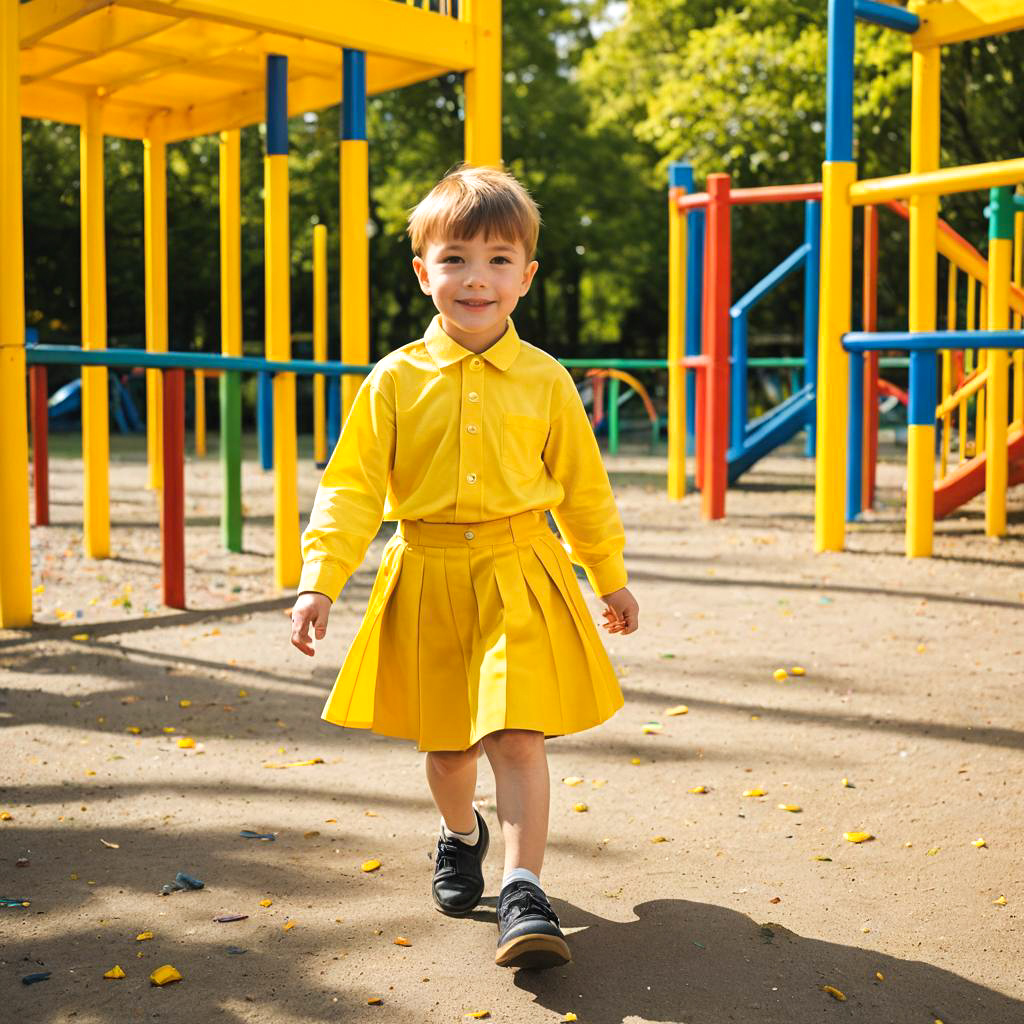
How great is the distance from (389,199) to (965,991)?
23.8 m

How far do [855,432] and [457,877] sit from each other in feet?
21.3

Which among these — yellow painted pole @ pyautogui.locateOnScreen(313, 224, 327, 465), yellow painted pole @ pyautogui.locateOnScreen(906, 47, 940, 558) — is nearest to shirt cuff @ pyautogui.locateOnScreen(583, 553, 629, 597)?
yellow painted pole @ pyautogui.locateOnScreen(906, 47, 940, 558)

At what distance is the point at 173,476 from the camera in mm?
5684

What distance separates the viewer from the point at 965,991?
230cm

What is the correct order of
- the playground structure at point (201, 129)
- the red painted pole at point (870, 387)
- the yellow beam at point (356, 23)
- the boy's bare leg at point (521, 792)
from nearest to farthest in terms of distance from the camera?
the boy's bare leg at point (521, 792) → the playground structure at point (201, 129) → the yellow beam at point (356, 23) → the red painted pole at point (870, 387)

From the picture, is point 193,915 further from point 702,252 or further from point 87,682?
point 702,252

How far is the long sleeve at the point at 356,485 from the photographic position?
2520 mm

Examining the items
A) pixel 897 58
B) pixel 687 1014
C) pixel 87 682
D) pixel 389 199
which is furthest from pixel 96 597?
pixel 389 199

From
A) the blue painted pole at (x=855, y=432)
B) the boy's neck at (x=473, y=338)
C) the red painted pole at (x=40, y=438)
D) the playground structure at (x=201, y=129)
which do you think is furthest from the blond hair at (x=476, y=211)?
the blue painted pole at (x=855, y=432)

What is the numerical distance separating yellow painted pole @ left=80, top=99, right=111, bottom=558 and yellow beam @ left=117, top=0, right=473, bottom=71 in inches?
81.3

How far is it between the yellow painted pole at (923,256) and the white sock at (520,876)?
4983 millimetres

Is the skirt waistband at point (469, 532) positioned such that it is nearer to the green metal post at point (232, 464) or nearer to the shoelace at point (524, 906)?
the shoelace at point (524, 906)

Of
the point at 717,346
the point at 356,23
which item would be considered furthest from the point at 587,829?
the point at 717,346

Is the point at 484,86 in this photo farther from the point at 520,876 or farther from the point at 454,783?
the point at 520,876
